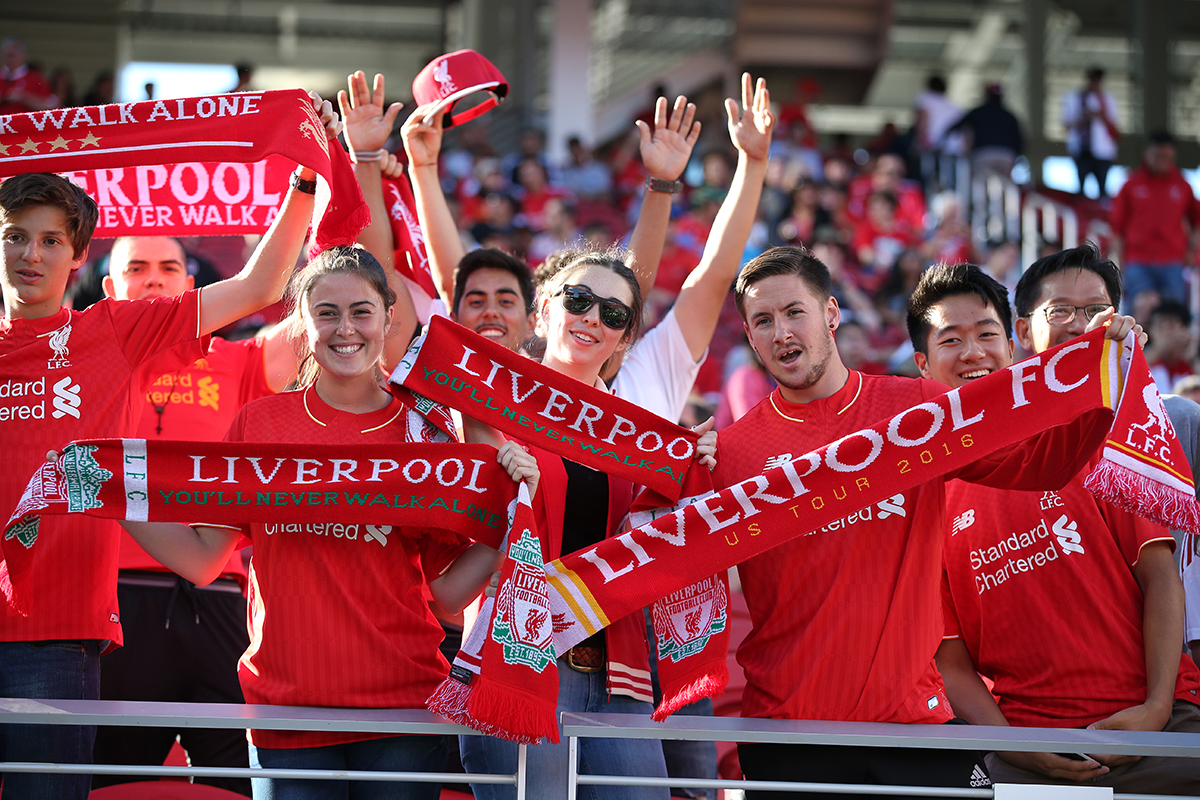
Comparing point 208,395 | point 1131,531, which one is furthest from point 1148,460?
point 208,395

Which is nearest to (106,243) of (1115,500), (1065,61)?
(1115,500)

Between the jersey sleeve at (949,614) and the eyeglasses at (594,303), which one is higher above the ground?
the eyeglasses at (594,303)

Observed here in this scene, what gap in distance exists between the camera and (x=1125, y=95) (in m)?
24.0

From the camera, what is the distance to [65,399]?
10.3ft

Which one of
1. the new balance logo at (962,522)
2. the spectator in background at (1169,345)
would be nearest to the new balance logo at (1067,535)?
the new balance logo at (962,522)

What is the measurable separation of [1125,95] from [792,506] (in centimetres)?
2400

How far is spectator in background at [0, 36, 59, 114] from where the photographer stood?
12.2 metres

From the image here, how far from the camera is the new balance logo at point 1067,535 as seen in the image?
323 cm

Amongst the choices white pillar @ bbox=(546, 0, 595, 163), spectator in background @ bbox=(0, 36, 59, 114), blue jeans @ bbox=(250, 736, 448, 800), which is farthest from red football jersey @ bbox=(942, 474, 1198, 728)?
white pillar @ bbox=(546, 0, 595, 163)

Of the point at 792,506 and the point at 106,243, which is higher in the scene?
the point at 106,243

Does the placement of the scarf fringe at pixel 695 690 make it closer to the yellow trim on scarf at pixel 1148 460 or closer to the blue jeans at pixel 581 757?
the blue jeans at pixel 581 757

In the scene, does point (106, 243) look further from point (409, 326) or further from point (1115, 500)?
point (1115, 500)

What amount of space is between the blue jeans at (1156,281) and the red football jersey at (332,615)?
9583mm

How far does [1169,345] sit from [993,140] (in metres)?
6.97
